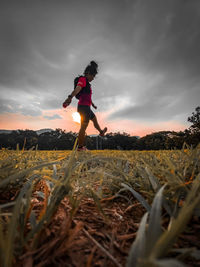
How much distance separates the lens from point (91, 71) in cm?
466

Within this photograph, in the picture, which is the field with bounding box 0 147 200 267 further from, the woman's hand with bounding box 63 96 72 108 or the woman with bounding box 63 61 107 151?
the woman with bounding box 63 61 107 151

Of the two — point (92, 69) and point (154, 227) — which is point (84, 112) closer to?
point (92, 69)

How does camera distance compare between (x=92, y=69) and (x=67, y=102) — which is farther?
(x=92, y=69)

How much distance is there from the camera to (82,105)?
4.52 metres

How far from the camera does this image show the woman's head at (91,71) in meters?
4.65

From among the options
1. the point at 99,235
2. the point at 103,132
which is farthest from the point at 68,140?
the point at 99,235

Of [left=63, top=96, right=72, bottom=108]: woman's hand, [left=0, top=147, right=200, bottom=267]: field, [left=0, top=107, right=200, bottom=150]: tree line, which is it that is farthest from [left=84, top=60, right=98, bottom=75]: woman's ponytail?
[left=0, top=107, right=200, bottom=150]: tree line

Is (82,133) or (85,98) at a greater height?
(85,98)

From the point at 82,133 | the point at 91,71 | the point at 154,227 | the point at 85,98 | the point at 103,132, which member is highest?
the point at 91,71

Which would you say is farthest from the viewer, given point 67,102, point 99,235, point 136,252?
point 67,102

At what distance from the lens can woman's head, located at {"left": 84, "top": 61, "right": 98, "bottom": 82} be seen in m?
4.65

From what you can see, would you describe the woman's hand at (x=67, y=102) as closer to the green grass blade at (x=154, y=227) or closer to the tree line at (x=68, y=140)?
the green grass blade at (x=154, y=227)

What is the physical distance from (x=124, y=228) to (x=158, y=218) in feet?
0.79

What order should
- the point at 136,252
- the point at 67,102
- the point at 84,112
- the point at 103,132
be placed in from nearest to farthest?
the point at 136,252
the point at 67,102
the point at 84,112
the point at 103,132
